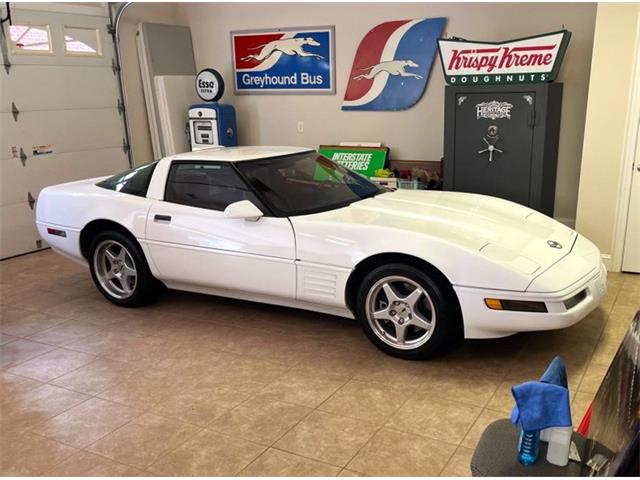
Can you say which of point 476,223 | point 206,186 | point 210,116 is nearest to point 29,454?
point 206,186

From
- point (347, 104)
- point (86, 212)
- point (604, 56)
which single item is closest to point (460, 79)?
point (604, 56)

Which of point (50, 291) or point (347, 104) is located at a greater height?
point (347, 104)

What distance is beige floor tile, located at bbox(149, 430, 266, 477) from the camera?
8.41ft

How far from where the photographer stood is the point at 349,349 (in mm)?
3713

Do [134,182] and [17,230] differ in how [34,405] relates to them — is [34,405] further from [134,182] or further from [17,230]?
[17,230]

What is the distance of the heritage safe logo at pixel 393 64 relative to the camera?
6.67 metres

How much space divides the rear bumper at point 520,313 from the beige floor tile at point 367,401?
1.78ft

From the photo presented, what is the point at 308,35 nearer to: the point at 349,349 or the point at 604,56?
the point at 604,56

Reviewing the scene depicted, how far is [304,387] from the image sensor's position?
327 cm

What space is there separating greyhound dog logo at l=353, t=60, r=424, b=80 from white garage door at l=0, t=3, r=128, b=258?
3.22 meters

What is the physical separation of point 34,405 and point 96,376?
0.38 metres

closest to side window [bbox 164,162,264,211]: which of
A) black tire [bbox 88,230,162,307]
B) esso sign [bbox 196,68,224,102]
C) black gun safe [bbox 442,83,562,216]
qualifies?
black tire [bbox 88,230,162,307]

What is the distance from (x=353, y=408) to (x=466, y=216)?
4.95ft

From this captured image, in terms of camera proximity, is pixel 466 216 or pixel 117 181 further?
pixel 117 181
